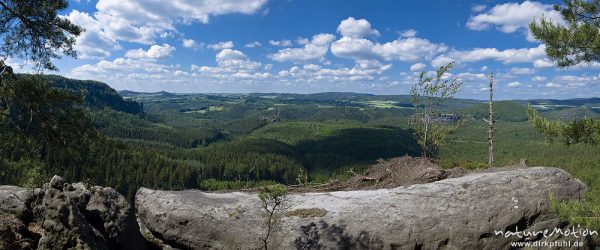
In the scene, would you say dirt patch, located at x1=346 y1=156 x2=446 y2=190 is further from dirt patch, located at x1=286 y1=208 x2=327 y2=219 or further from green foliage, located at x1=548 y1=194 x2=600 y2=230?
green foliage, located at x1=548 y1=194 x2=600 y2=230

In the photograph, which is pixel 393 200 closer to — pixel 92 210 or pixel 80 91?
pixel 92 210

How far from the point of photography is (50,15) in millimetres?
14805

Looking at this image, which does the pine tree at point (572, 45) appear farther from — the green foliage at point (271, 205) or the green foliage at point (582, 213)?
the green foliage at point (271, 205)

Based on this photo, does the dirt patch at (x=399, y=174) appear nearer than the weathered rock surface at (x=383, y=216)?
No

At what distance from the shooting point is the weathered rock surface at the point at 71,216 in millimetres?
10789

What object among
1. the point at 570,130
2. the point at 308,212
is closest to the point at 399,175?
the point at 308,212

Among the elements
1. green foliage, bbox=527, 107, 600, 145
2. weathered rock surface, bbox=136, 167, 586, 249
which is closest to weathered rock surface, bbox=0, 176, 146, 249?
weathered rock surface, bbox=136, 167, 586, 249

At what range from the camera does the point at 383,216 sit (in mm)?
15422

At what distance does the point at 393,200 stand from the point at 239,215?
21.7ft

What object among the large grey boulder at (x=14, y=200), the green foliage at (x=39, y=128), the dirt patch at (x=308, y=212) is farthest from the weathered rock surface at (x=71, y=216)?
the dirt patch at (x=308, y=212)

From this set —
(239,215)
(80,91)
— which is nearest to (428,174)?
(239,215)

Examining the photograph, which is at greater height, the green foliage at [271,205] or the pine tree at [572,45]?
the pine tree at [572,45]

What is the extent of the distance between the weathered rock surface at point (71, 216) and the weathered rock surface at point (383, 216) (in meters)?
2.50

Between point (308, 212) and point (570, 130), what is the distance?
11.5 meters
